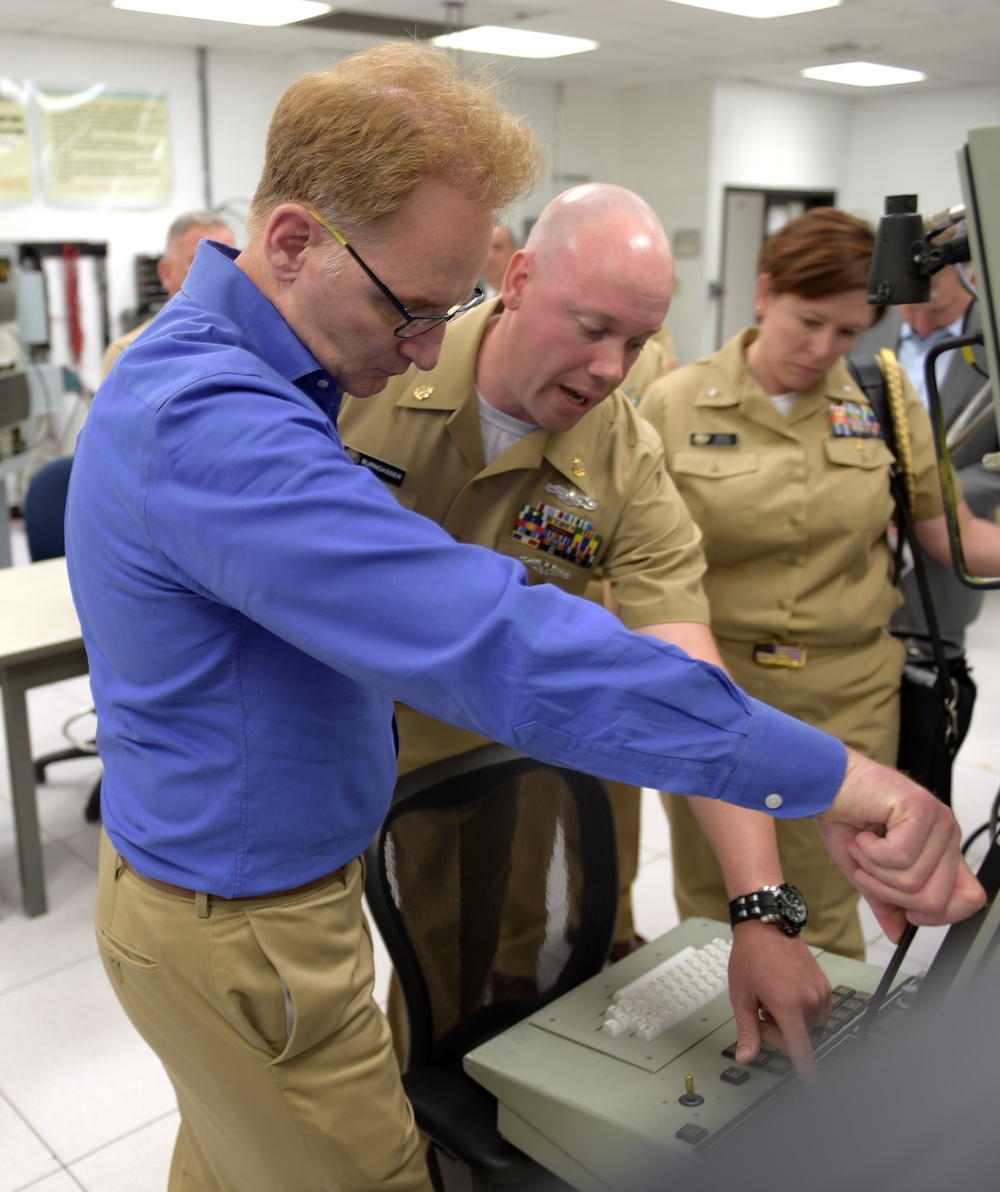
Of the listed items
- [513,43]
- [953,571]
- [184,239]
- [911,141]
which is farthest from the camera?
[911,141]

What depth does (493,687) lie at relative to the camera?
769 mm

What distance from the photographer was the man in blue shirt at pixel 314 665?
76 cm

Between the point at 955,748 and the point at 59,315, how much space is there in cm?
632

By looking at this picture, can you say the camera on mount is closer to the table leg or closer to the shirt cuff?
the shirt cuff

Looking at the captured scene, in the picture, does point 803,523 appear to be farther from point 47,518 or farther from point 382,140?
point 47,518

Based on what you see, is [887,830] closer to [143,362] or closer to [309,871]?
[309,871]

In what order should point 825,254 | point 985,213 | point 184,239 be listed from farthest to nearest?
point 184,239 → point 825,254 → point 985,213

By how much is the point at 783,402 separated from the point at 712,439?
156 millimetres

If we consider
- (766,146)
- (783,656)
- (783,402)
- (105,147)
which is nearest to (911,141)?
(766,146)

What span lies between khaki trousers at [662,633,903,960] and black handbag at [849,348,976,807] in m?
0.04

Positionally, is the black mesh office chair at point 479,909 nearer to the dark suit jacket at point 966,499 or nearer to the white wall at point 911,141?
the dark suit jacket at point 966,499

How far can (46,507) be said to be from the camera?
338 cm

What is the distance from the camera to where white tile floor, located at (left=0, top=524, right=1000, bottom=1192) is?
198cm

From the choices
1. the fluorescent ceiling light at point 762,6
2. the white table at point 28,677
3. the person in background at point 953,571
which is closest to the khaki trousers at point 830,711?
the person in background at point 953,571
